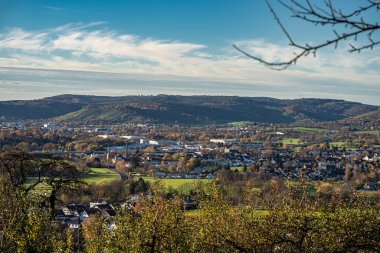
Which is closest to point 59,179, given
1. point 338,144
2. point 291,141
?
point 338,144

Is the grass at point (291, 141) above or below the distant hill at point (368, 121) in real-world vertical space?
below

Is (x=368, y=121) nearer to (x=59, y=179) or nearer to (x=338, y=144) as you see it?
(x=338, y=144)

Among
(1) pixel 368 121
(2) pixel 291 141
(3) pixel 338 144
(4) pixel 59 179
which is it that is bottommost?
(2) pixel 291 141

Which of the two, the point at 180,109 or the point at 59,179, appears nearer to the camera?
the point at 59,179

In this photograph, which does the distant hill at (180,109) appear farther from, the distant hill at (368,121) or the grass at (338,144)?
the grass at (338,144)

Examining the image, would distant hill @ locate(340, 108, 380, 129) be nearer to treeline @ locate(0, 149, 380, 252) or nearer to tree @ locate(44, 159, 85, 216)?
tree @ locate(44, 159, 85, 216)

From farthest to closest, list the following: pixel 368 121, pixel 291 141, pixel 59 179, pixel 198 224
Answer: pixel 368 121 → pixel 291 141 → pixel 59 179 → pixel 198 224

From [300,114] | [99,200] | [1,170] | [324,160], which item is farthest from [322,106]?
[1,170]

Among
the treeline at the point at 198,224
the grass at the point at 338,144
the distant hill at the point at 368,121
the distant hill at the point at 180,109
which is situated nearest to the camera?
the treeline at the point at 198,224

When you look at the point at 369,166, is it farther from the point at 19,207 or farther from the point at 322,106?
the point at 322,106

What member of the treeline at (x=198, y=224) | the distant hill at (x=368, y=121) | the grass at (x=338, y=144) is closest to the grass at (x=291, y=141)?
the grass at (x=338, y=144)
